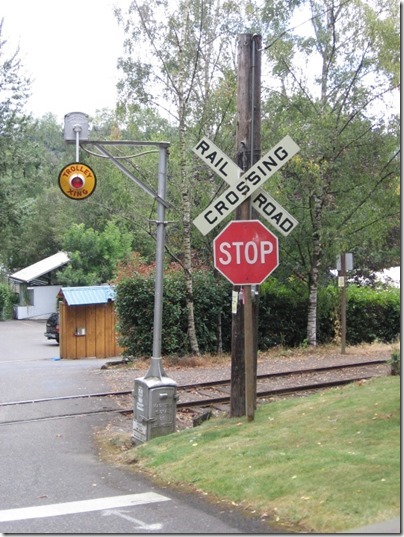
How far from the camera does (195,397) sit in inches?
523

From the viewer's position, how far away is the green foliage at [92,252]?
44250 mm

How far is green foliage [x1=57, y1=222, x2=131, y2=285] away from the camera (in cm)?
4425

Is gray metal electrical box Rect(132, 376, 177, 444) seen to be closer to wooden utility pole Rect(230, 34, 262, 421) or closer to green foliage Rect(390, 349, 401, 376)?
wooden utility pole Rect(230, 34, 262, 421)

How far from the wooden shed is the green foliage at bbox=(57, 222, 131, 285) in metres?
18.2

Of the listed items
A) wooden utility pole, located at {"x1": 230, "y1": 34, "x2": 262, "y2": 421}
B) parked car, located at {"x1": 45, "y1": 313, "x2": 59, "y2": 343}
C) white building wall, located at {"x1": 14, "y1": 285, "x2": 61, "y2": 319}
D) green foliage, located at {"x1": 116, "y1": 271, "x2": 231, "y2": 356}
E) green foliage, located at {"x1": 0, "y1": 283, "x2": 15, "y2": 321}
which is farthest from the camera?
green foliage, located at {"x1": 0, "y1": 283, "x2": 15, "y2": 321}

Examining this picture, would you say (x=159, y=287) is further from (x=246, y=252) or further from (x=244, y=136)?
(x=244, y=136)

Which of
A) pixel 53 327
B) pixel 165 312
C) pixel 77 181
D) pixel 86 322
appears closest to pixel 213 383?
pixel 77 181

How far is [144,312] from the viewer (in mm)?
20484

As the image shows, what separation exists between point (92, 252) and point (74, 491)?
38384 millimetres

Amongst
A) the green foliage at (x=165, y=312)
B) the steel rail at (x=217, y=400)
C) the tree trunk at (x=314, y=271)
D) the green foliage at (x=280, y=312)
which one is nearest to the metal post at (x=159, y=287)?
the steel rail at (x=217, y=400)

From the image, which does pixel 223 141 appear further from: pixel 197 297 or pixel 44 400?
pixel 44 400

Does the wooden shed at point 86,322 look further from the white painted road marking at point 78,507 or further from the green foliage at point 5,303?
the green foliage at point 5,303

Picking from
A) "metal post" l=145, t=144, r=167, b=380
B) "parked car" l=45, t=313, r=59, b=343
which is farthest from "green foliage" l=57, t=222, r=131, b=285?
"metal post" l=145, t=144, r=167, b=380

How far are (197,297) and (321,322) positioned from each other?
4.81m
